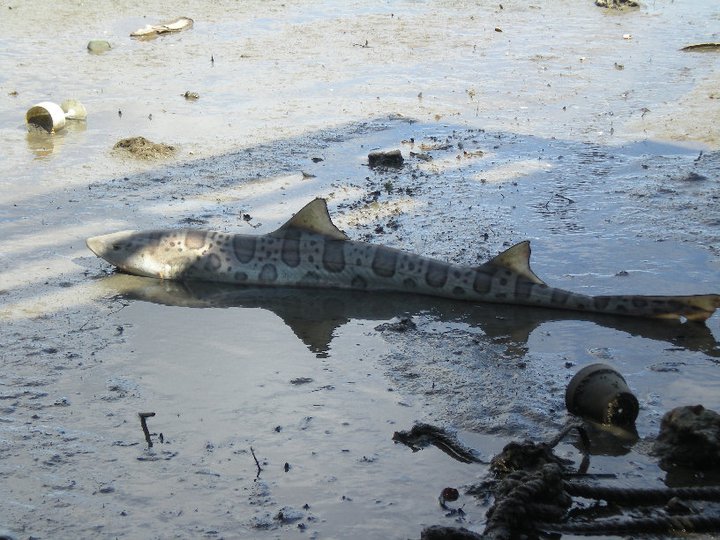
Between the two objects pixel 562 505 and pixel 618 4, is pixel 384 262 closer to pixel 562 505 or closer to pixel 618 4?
pixel 562 505

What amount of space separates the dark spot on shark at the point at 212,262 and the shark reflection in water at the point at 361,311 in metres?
0.16

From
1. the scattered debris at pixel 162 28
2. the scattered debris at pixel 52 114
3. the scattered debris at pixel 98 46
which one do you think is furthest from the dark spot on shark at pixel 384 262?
the scattered debris at pixel 162 28

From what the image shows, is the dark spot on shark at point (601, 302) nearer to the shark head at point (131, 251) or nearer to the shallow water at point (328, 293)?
the shallow water at point (328, 293)

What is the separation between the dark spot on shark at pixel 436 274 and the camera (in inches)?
335

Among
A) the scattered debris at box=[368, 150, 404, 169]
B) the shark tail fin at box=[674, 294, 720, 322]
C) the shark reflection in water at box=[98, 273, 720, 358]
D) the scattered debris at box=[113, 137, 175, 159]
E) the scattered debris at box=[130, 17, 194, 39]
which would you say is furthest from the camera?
the scattered debris at box=[130, 17, 194, 39]

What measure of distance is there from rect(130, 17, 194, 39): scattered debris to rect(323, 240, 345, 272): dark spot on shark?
11165mm

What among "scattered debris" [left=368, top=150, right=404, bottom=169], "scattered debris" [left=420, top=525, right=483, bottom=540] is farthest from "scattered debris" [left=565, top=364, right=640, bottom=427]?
"scattered debris" [left=368, top=150, right=404, bottom=169]

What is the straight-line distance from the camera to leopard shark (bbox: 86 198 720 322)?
8.34 metres

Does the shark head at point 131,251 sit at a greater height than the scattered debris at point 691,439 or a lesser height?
lesser

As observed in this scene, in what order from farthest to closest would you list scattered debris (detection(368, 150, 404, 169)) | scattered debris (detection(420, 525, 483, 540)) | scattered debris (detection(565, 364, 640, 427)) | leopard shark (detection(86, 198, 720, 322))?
scattered debris (detection(368, 150, 404, 169)) < leopard shark (detection(86, 198, 720, 322)) < scattered debris (detection(565, 364, 640, 427)) < scattered debris (detection(420, 525, 483, 540))

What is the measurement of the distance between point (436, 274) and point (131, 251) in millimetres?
2793

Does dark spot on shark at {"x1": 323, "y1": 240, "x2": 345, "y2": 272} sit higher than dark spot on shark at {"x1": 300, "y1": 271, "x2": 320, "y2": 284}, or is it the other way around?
dark spot on shark at {"x1": 323, "y1": 240, "x2": 345, "y2": 272}

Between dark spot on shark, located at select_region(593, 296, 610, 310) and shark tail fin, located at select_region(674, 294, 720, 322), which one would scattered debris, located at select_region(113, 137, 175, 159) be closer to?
dark spot on shark, located at select_region(593, 296, 610, 310)

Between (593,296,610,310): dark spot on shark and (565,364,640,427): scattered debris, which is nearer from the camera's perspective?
(565,364,640,427): scattered debris
